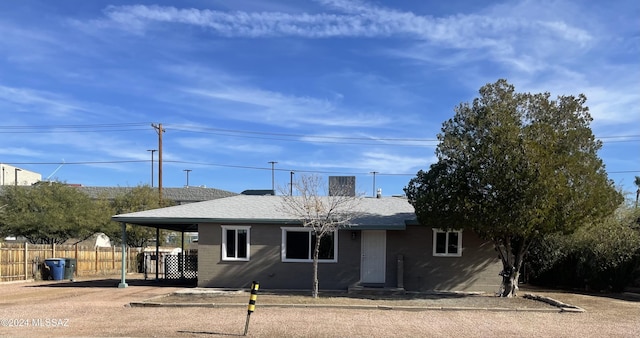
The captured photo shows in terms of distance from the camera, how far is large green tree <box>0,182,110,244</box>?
31.4m

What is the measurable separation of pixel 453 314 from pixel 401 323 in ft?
7.52

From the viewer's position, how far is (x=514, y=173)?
53.2ft

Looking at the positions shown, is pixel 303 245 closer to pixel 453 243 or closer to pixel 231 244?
pixel 231 244

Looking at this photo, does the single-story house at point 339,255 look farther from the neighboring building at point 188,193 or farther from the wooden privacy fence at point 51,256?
the neighboring building at point 188,193

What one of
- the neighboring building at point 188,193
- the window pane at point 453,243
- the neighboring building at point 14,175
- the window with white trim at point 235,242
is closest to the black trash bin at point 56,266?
the window with white trim at point 235,242

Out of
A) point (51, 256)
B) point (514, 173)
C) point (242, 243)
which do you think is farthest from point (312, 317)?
point (51, 256)

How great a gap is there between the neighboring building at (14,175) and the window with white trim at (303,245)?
180 feet

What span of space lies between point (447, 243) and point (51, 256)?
18367 millimetres

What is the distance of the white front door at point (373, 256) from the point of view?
821 inches

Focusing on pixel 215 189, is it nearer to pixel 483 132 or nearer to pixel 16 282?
pixel 16 282

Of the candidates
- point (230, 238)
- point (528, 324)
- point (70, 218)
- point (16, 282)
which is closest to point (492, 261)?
point (528, 324)

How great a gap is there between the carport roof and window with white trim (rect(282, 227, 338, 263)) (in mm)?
657

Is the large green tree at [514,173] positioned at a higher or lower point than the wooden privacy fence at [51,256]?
higher

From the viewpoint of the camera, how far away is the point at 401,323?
12.6 metres
